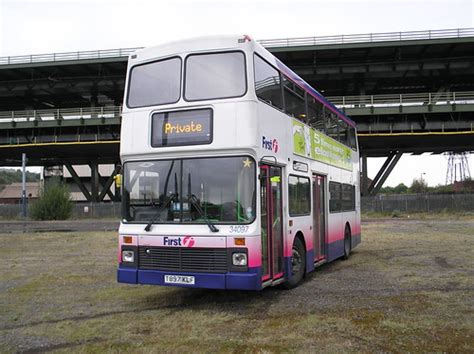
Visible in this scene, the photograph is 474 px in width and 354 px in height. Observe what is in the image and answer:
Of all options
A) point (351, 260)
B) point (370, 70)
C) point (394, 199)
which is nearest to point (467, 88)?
point (370, 70)

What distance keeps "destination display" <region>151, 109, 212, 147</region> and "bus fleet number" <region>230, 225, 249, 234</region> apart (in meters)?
1.35

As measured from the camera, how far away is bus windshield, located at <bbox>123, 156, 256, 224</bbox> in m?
6.97

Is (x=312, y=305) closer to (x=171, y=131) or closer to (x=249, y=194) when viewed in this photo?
(x=249, y=194)

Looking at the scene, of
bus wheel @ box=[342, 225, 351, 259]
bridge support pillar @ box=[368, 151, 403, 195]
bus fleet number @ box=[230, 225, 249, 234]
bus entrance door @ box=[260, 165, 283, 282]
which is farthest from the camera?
bridge support pillar @ box=[368, 151, 403, 195]

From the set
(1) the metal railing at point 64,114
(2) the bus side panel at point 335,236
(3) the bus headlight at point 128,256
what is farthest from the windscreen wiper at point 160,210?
(1) the metal railing at point 64,114

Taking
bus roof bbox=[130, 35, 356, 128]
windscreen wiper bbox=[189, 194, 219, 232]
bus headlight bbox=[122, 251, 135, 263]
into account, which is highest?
bus roof bbox=[130, 35, 356, 128]

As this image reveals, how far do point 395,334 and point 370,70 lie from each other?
1730 inches

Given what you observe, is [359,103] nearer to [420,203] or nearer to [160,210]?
[420,203]

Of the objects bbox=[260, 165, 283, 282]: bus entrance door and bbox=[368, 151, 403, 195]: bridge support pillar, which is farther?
bbox=[368, 151, 403, 195]: bridge support pillar

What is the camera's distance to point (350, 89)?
5141cm

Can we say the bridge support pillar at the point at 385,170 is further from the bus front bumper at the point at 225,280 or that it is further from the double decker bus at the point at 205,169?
the bus front bumper at the point at 225,280

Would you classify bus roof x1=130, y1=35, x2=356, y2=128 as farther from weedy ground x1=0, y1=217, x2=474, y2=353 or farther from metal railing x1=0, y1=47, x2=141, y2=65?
metal railing x1=0, y1=47, x2=141, y2=65

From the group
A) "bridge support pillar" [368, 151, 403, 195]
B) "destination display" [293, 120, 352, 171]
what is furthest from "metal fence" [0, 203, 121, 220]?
"destination display" [293, 120, 352, 171]

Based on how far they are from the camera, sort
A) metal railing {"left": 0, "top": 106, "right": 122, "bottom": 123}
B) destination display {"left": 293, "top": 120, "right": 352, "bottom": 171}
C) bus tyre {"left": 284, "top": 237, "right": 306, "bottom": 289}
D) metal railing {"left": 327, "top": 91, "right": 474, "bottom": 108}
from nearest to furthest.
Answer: bus tyre {"left": 284, "top": 237, "right": 306, "bottom": 289} → destination display {"left": 293, "top": 120, "right": 352, "bottom": 171} → metal railing {"left": 327, "top": 91, "right": 474, "bottom": 108} → metal railing {"left": 0, "top": 106, "right": 122, "bottom": 123}
